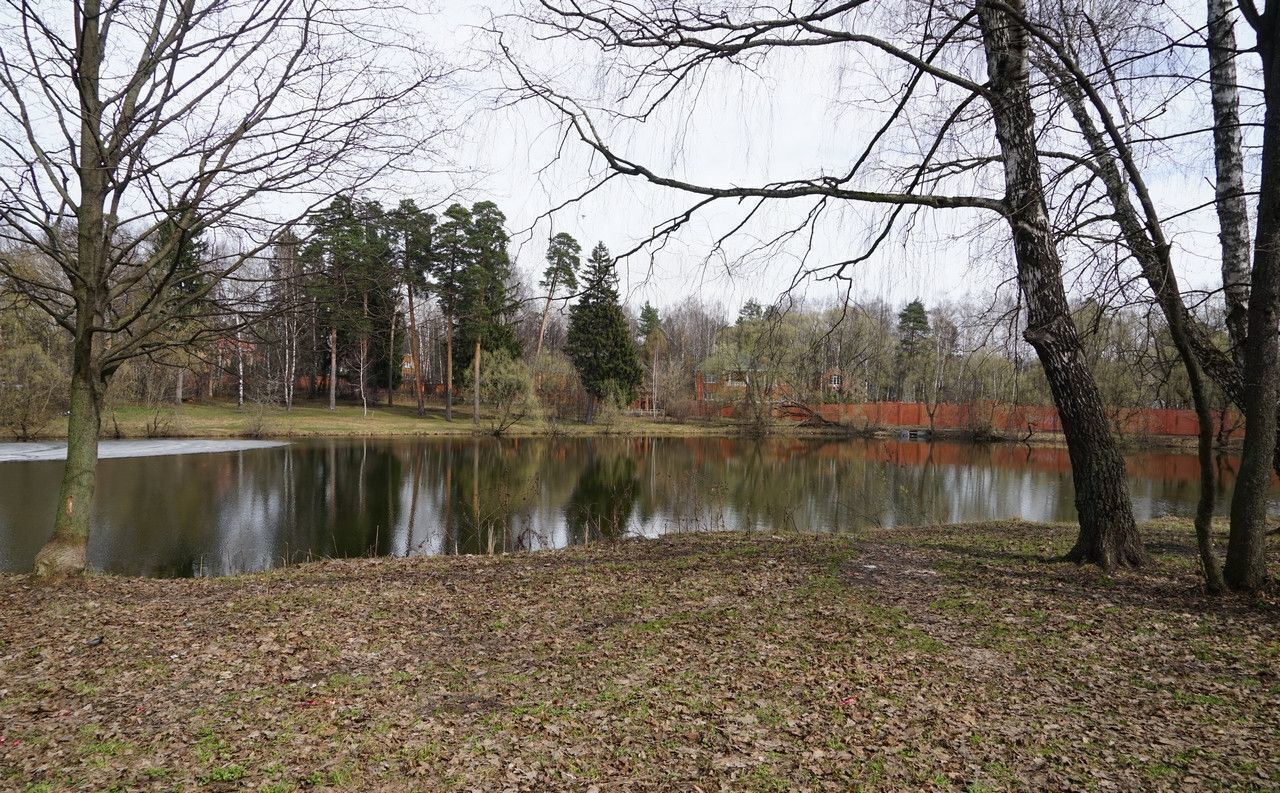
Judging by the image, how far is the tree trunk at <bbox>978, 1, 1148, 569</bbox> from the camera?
19.2 ft

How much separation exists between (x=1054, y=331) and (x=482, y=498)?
15.2 metres

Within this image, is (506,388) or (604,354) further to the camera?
(604,354)

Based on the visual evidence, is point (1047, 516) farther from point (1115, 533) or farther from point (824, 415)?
point (824, 415)

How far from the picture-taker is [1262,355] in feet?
16.8

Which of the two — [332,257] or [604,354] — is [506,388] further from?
[332,257]

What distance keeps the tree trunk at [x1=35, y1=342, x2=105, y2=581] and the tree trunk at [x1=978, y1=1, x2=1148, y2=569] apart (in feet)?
28.2

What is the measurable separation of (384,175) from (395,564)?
15.6 ft

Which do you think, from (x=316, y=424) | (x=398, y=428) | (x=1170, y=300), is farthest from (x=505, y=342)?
(x=1170, y=300)

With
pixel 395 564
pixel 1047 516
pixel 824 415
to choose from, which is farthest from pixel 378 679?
pixel 824 415

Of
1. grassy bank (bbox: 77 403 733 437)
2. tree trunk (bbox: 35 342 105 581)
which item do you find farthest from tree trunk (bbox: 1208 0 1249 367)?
grassy bank (bbox: 77 403 733 437)

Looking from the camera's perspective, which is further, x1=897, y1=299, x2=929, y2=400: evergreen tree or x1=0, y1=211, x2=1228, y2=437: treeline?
x1=897, y1=299, x2=929, y2=400: evergreen tree

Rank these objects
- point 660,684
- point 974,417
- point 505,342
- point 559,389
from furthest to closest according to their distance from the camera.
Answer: point 559,389 < point 974,417 < point 505,342 < point 660,684

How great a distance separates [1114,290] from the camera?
18.2ft

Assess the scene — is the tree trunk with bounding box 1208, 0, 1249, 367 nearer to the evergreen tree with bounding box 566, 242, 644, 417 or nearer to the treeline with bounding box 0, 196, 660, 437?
the treeline with bounding box 0, 196, 660, 437
